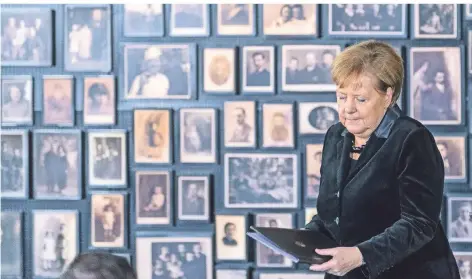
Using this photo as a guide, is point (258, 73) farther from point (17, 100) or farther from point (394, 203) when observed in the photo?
point (394, 203)

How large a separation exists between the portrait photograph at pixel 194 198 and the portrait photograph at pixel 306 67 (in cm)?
53

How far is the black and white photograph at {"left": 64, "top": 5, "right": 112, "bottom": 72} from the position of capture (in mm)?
2939

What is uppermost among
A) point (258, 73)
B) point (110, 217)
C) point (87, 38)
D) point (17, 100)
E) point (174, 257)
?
point (87, 38)

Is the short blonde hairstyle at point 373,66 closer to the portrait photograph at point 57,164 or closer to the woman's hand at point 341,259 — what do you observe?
the woman's hand at point 341,259

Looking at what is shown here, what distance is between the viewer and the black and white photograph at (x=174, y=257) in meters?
2.93

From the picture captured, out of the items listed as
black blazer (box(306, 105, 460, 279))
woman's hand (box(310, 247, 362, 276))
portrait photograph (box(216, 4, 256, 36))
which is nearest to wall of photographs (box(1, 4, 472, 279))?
portrait photograph (box(216, 4, 256, 36))

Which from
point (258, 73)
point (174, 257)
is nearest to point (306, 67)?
point (258, 73)

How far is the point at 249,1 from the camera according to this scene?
115 inches

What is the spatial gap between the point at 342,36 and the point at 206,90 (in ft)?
2.01

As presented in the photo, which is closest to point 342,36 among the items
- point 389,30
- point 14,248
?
point 389,30

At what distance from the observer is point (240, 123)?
2.91 meters

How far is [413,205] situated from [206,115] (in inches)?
50.6

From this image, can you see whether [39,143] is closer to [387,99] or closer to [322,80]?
[322,80]

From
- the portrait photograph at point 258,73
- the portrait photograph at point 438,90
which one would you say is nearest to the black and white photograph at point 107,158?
the portrait photograph at point 258,73
